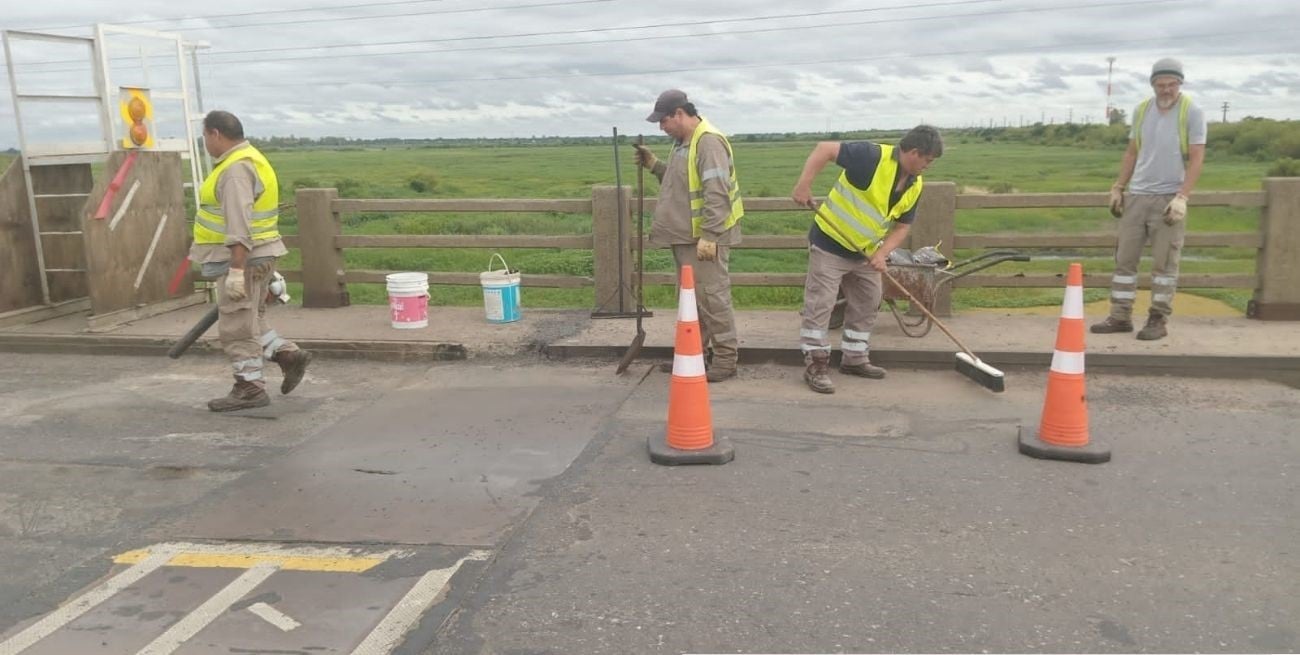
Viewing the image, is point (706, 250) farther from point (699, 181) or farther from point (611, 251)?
point (611, 251)

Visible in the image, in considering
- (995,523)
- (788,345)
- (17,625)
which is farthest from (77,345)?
(995,523)

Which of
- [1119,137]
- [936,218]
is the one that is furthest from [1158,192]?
[1119,137]

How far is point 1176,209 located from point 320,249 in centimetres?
708

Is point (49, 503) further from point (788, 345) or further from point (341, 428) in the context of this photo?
point (788, 345)

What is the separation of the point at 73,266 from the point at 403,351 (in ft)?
13.3

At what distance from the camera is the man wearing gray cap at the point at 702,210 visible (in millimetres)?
6301

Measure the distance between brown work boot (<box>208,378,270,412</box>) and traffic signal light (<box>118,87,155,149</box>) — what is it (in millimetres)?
3876

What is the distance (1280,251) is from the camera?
25.1ft

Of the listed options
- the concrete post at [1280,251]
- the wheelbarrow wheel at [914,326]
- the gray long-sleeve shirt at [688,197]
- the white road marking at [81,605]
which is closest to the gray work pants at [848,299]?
the gray long-sleeve shirt at [688,197]

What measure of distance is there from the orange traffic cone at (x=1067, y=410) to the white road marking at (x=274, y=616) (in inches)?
144

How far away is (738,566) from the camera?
3.79 m

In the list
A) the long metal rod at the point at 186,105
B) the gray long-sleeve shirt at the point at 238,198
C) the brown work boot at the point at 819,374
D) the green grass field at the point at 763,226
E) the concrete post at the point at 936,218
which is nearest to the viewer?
the gray long-sleeve shirt at the point at 238,198

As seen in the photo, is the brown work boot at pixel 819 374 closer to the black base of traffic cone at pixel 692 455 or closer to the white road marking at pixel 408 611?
the black base of traffic cone at pixel 692 455

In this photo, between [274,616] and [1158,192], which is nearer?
[274,616]
